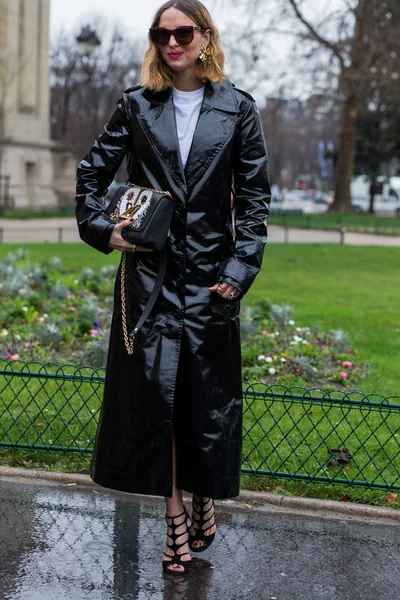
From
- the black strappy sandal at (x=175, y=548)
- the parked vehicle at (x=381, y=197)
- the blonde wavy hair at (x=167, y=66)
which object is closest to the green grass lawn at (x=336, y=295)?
the black strappy sandal at (x=175, y=548)

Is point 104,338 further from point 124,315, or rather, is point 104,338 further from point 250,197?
point 250,197

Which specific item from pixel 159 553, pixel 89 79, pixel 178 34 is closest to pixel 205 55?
pixel 178 34

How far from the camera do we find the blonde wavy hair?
150 inches

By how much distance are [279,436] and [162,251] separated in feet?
8.08

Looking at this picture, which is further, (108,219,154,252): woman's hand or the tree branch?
the tree branch

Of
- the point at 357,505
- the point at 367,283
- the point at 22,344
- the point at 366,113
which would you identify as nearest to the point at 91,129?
the point at 366,113

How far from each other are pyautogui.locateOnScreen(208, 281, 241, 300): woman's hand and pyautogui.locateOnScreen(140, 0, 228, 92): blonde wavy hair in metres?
0.86

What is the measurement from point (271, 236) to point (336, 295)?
16.1 meters

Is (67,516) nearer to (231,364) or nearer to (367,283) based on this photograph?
(231,364)

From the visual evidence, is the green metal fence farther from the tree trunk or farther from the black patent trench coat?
the tree trunk

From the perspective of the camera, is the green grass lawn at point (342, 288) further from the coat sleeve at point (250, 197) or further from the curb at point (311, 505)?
the coat sleeve at point (250, 197)

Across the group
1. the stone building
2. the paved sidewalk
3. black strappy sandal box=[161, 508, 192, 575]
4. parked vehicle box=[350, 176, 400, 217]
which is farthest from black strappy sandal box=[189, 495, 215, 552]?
parked vehicle box=[350, 176, 400, 217]

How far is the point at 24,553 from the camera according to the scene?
4145 mm

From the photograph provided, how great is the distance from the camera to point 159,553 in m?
4.21
